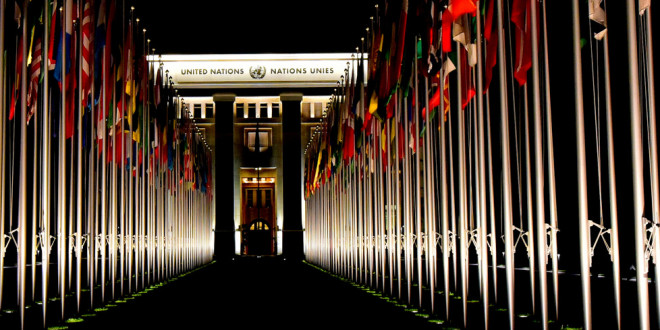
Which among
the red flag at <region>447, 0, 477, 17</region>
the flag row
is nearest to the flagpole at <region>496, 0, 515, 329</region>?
the red flag at <region>447, 0, 477, 17</region>

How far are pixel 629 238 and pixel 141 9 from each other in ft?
85.8

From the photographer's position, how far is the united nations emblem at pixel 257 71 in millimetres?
48750

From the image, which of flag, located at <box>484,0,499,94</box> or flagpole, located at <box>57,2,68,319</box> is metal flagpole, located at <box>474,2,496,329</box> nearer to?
flag, located at <box>484,0,499,94</box>

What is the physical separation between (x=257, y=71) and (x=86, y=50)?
35.9 meters

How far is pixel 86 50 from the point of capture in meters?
13.0

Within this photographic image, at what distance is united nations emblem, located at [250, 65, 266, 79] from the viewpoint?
48.8 metres

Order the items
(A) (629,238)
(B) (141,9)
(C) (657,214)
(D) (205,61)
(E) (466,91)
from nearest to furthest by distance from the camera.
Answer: (C) (657,214), (E) (466,91), (A) (629,238), (B) (141,9), (D) (205,61)

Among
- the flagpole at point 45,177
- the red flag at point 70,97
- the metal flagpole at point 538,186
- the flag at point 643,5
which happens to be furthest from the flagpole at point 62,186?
the flag at point 643,5

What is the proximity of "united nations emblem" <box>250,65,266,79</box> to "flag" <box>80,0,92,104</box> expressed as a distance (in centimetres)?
3555

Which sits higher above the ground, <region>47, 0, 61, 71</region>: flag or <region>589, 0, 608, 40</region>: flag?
<region>47, 0, 61, 71</region>: flag

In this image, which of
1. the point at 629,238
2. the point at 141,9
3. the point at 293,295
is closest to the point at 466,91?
the point at 629,238

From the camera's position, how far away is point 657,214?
20.9ft

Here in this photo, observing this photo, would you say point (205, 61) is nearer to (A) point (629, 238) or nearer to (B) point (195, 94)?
(B) point (195, 94)

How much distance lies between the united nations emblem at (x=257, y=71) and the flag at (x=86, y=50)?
3555 cm
